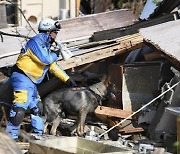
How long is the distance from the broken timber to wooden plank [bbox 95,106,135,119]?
853mm

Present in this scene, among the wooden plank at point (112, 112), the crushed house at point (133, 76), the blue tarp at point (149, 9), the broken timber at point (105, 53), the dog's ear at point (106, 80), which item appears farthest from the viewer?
the blue tarp at point (149, 9)

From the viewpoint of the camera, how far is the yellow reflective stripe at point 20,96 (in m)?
9.34

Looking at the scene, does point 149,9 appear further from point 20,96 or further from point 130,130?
point 20,96

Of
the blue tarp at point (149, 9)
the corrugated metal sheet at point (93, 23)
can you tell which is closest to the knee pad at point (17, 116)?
the corrugated metal sheet at point (93, 23)

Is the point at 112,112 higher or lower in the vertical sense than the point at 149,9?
lower

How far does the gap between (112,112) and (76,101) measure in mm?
596

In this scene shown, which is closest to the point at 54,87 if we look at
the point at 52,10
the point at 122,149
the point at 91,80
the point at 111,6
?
the point at 91,80

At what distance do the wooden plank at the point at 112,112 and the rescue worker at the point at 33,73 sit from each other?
0.72 metres

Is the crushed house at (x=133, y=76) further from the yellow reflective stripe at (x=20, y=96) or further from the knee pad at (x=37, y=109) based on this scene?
the yellow reflective stripe at (x=20, y=96)

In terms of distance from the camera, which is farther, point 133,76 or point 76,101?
point 133,76

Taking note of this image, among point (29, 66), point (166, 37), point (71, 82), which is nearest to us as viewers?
point (29, 66)

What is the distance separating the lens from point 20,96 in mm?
9359

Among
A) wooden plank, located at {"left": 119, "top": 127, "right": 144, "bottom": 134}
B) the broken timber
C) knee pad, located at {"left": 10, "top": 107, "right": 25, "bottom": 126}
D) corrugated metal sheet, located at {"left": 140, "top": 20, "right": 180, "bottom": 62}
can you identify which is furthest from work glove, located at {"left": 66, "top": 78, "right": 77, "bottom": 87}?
corrugated metal sheet, located at {"left": 140, "top": 20, "right": 180, "bottom": 62}

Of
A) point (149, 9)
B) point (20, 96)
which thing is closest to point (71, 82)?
point (20, 96)
